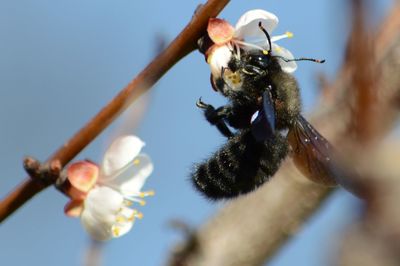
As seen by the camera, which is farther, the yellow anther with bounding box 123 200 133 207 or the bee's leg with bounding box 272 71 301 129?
the yellow anther with bounding box 123 200 133 207

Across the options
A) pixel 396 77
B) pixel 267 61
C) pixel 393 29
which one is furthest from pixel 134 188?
pixel 393 29

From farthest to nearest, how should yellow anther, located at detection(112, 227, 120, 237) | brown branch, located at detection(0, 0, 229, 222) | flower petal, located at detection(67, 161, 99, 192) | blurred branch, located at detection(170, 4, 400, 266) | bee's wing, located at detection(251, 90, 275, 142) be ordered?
blurred branch, located at detection(170, 4, 400, 266) → yellow anther, located at detection(112, 227, 120, 237) → flower petal, located at detection(67, 161, 99, 192) → brown branch, located at detection(0, 0, 229, 222) → bee's wing, located at detection(251, 90, 275, 142)

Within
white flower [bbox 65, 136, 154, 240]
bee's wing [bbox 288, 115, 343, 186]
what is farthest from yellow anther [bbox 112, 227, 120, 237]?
bee's wing [bbox 288, 115, 343, 186]

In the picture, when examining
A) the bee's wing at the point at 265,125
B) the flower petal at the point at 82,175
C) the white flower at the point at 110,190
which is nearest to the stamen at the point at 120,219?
the white flower at the point at 110,190

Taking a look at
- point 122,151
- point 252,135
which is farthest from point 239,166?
point 122,151

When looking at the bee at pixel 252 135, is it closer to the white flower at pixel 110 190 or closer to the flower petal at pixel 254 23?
the flower petal at pixel 254 23

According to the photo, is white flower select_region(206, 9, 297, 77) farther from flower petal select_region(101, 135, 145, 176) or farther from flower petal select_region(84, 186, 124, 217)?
flower petal select_region(84, 186, 124, 217)

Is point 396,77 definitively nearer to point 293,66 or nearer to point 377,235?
point 293,66
